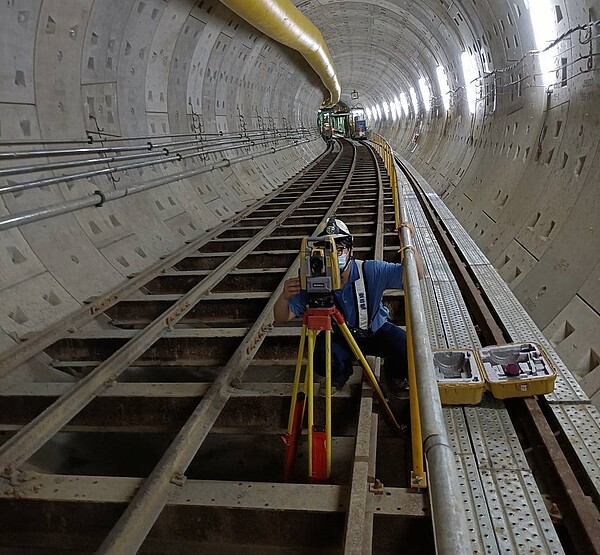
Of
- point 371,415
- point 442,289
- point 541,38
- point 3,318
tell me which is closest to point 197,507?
point 371,415

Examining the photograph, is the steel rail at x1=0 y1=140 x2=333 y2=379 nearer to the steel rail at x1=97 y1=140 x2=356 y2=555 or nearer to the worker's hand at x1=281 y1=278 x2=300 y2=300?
the steel rail at x1=97 y1=140 x2=356 y2=555

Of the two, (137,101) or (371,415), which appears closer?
(371,415)

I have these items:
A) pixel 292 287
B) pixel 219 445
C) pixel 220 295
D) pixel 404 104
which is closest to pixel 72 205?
pixel 220 295

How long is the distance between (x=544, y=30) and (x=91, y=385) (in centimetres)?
681

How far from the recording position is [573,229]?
5609mm

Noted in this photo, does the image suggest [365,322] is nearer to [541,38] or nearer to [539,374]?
[539,374]

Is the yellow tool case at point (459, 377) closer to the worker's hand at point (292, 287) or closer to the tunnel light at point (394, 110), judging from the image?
the worker's hand at point (292, 287)

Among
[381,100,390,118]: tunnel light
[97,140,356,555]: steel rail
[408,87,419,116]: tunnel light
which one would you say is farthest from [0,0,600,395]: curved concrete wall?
[381,100,390,118]: tunnel light

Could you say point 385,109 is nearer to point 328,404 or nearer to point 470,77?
point 470,77

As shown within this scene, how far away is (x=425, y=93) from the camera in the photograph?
74.5ft

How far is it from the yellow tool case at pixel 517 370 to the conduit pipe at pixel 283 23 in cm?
668

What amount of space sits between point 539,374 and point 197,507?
2384 millimetres

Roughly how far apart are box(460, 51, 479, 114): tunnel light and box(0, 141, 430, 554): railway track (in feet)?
26.2

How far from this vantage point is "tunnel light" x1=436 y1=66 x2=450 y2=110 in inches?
688
